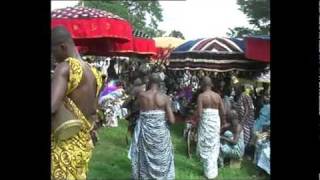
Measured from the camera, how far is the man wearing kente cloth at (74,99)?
1822 mm

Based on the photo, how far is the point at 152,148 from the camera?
4.34 m

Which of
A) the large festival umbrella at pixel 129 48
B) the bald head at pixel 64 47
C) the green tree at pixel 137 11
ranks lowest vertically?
the bald head at pixel 64 47

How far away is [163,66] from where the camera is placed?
4430mm

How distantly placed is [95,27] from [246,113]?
1658mm

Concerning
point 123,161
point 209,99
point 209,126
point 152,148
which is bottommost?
point 123,161

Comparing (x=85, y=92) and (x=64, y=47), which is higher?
(x=64, y=47)

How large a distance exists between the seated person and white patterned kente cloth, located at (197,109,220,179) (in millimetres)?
54

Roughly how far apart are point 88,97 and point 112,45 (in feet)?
6.97

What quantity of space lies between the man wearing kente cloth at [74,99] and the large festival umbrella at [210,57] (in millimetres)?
2292

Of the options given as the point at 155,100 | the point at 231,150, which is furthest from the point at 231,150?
the point at 155,100

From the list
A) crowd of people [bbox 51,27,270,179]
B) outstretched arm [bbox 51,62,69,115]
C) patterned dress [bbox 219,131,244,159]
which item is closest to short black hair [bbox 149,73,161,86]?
crowd of people [bbox 51,27,270,179]

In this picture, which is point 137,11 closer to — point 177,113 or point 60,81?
point 177,113

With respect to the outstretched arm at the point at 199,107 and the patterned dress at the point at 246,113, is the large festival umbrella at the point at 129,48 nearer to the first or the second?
the outstretched arm at the point at 199,107

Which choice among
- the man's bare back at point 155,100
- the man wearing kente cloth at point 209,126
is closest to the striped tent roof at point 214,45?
the man wearing kente cloth at point 209,126
